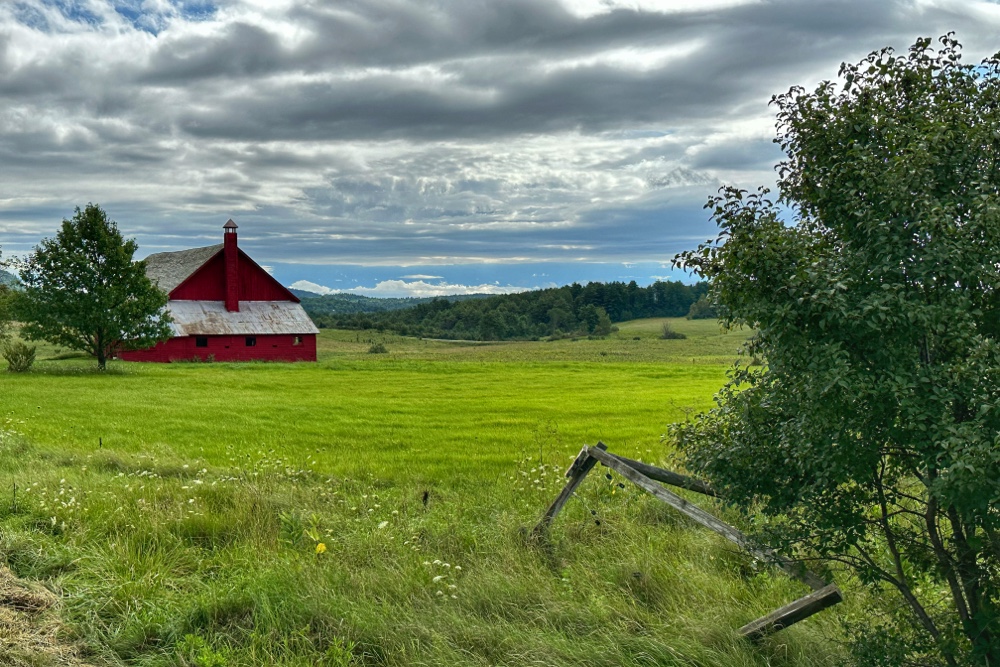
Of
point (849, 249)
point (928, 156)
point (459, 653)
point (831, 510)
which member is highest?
point (928, 156)

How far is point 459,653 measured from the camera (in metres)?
6.74

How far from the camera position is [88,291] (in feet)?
136

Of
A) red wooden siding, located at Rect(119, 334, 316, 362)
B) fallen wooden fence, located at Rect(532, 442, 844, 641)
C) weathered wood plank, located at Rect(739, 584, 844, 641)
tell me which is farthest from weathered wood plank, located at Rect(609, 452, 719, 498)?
red wooden siding, located at Rect(119, 334, 316, 362)

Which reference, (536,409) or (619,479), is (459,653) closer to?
(619,479)

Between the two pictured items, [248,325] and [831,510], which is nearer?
[831,510]

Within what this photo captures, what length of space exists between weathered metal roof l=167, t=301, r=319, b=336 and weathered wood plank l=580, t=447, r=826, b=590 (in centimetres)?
5028

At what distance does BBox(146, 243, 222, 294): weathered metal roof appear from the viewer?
58.1 m

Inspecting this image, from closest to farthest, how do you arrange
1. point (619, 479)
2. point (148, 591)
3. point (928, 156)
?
point (928, 156)
point (148, 591)
point (619, 479)

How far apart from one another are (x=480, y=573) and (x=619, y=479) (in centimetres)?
548

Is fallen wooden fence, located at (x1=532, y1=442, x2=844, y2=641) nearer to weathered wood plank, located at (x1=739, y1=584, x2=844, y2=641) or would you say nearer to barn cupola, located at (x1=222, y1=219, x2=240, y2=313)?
weathered wood plank, located at (x1=739, y1=584, x2=844, y2=641)

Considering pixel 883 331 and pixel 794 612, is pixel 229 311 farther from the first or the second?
pixel 883 331

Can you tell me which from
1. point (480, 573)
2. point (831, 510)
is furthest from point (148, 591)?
point (831, 510)

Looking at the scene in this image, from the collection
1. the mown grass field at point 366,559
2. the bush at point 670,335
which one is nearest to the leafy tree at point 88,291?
the mown grass field at point 366,559

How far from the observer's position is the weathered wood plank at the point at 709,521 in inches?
255
